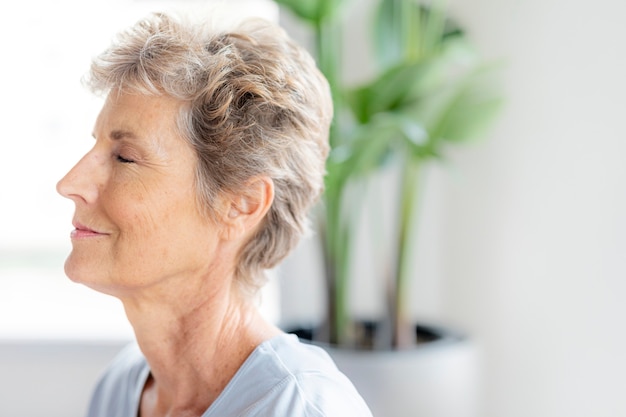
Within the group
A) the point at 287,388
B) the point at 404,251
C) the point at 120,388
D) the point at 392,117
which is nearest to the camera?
the point at 287,388

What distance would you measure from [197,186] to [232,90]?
0.15 m

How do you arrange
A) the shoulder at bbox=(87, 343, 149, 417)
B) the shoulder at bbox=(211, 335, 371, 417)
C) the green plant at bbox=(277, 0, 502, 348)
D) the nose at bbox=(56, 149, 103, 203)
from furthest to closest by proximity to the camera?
the green plant at bbox=(277, 0, 502, 348)
the shoulder at bbox=(87, 343, 149, 417)
the nose at bbox=(56, 149, 103, 203)
the shoulder at bbox=(211, 335, 371, 417)

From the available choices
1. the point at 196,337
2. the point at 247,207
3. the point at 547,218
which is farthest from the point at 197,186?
the point at 547,218

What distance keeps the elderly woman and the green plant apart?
772mm

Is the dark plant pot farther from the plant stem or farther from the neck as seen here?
the neck

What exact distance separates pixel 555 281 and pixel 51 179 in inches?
71.8

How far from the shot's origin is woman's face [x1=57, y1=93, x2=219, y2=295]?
125 centimetres

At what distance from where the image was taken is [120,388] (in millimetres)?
1462

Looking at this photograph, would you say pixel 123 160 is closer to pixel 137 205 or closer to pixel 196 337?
pixel 137 205

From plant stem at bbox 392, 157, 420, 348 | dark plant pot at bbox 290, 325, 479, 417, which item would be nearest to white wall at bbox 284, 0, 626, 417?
plant stem at bbox 392, 157, 420, 348

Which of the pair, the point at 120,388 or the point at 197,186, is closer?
A: the point at 197,186

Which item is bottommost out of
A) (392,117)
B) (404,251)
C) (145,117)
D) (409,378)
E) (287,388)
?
(409,378)

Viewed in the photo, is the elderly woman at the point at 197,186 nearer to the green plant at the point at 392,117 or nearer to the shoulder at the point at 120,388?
the shoulder at the point at 120,388

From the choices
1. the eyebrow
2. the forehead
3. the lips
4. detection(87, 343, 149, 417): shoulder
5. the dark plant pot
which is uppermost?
the forehead
